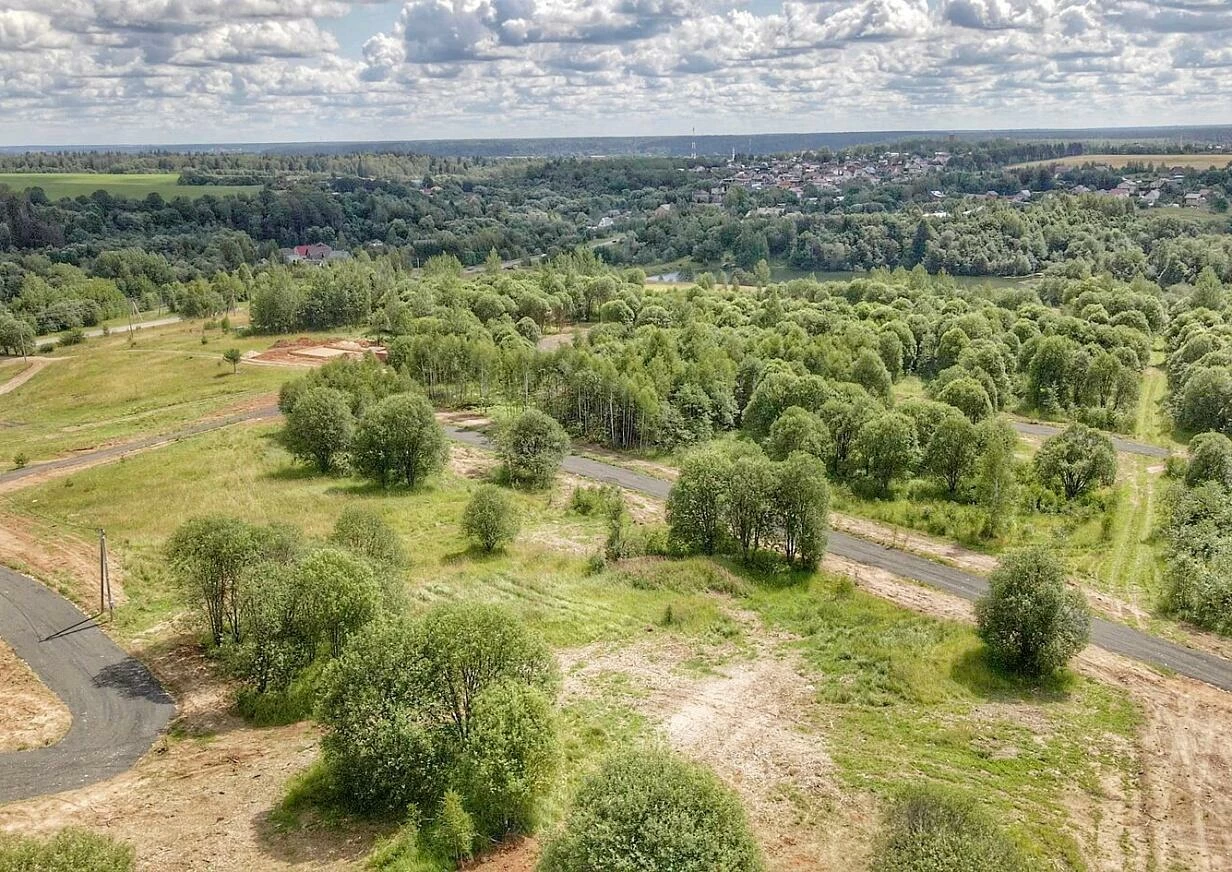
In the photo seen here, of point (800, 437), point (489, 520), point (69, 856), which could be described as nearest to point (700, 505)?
point (489, 520)

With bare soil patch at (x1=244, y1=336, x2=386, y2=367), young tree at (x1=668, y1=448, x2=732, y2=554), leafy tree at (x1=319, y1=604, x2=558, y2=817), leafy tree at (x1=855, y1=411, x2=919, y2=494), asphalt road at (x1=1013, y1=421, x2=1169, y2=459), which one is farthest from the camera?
bare soil patch at (x1=244, y1=336, x2=386, y2=367)

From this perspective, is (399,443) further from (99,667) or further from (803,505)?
(803,505)

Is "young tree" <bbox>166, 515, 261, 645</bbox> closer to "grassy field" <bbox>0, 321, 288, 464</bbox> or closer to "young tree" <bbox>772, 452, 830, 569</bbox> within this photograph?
"young tree" <bbox>772, 452, 830, 569</bbox>

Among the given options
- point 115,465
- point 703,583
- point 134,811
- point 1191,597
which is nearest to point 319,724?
point 134,811

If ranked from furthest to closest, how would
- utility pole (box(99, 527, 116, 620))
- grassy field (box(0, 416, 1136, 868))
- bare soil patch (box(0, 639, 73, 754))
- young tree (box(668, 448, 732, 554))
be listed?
young tree (box(668, 448, 732, 554)) < utility pole (box(99, 527, 116, 620)) < bare soil patch (box(0, 639, 73, 754)) < grassy field (box(0, 416, 1136, 868))

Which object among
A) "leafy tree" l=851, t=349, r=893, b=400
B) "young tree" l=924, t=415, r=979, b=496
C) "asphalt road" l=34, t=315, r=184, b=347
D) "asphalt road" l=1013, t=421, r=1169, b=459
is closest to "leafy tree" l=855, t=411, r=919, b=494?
"young tree" l=924, t=415, r=979, b=496

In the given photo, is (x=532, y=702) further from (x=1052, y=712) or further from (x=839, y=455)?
(x=839, y=455)

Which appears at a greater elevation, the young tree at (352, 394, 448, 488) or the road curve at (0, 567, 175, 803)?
the young tree at (352, 394, 448, 488)
